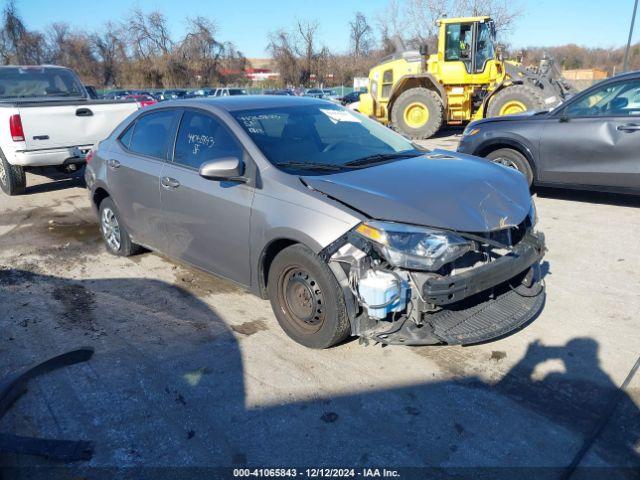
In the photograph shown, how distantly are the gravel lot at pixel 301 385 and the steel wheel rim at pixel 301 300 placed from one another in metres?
0.21

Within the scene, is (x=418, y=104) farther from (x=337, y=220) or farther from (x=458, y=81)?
(x=337, y=220)

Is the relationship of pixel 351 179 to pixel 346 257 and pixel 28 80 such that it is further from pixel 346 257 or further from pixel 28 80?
pixel 28 80

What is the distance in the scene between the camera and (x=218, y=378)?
3.27 meters

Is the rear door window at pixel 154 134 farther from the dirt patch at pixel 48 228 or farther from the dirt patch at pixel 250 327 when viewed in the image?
the dirt patch at pixel 48 228

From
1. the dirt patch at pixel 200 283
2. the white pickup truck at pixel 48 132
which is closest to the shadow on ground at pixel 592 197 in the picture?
the dirt patch at pixel 200 283

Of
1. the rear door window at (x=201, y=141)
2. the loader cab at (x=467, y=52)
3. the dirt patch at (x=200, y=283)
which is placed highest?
the loader cab at (x=467, y=52)

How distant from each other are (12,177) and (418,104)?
1020 centimetres

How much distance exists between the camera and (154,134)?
4758 mm

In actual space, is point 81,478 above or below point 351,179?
below

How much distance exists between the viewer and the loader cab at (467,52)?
13797 millimetres

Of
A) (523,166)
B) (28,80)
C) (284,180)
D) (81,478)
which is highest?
(28,80)

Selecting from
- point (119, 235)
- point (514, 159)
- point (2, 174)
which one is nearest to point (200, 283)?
point (119, 235)

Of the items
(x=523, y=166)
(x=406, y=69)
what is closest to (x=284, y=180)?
(x=523, y=166)

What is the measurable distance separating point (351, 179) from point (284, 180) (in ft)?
1.51
